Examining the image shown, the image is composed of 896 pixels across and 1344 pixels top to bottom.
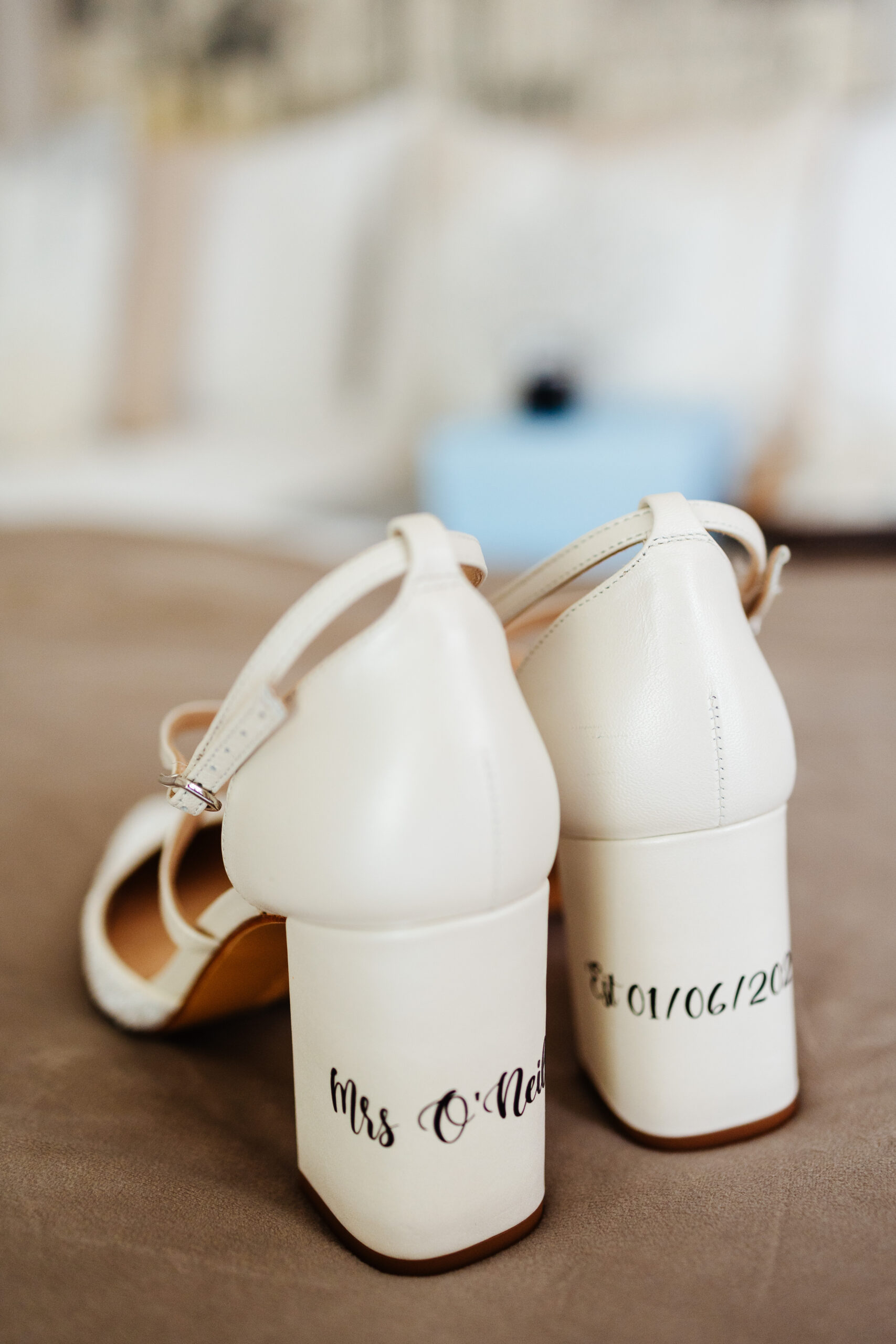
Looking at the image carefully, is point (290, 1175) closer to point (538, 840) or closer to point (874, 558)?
point (538, 840)

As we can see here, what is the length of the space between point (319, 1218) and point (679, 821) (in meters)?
0.24

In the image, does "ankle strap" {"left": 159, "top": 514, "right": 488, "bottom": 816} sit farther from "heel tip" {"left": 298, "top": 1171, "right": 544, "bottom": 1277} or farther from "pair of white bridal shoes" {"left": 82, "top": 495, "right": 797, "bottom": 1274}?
"heel tip" {"left": 298, "top": 1171, "right": 544, "bottom": 1277}

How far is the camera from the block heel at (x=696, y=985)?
50 cm

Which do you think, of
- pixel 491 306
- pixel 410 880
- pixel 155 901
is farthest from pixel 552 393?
pixel 410 880

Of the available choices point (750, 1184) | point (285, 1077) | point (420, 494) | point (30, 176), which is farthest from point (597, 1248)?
point (30, 176)

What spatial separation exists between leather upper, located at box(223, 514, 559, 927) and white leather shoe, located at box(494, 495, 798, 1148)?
83 millimetres

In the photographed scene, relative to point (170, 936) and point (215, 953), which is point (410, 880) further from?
point (170, 936)

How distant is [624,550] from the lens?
51 cm

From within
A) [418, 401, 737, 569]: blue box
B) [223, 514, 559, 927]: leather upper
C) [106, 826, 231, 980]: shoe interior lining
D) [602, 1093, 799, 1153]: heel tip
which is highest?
[223, 514, 559, 927]: leather upper

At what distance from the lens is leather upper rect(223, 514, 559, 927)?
0.41 metres

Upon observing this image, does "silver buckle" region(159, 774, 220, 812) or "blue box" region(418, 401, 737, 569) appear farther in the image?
"blue box" region(418, 401, 737, 569)

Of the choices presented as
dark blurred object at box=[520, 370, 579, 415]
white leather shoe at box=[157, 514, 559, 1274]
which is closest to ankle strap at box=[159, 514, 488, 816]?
white leather shoe at box=[157, 514, 559, 1274]

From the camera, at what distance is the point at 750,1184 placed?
0.46 metres

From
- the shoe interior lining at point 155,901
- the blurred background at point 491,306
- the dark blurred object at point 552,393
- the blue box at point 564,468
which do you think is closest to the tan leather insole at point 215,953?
the shoe interior lining at point 155,901
